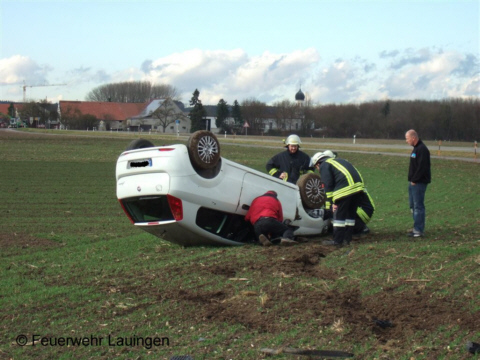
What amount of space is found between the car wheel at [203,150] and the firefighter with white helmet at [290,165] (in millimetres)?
2498

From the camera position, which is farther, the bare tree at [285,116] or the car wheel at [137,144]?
the bare tree at [285,116]

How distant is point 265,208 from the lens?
10.4m

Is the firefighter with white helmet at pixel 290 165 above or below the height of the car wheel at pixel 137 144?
below

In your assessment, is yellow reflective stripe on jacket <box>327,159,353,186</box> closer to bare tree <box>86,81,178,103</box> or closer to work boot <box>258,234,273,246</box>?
work boot <box>258,234,273,246</box>

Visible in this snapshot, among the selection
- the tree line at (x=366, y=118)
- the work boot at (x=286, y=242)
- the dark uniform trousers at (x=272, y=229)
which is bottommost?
the work boot at (x=286, y=242)

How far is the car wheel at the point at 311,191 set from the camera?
38.2 ft

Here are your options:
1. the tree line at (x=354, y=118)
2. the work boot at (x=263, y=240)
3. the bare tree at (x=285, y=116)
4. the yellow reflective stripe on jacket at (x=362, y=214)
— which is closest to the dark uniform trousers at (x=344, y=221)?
the yellow reflective stripe on jacket at (x=362, y=214)

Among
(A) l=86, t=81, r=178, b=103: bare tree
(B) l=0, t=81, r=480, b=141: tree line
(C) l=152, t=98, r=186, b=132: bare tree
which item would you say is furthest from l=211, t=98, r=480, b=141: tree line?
(A) l=86, t=81, r=178, b=103: bare tree

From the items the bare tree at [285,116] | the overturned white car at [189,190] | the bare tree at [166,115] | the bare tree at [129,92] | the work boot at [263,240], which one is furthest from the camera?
the bare tree at [129,92]

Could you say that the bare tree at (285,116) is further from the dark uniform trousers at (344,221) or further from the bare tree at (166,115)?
the dark uniform trousers at (344,221)

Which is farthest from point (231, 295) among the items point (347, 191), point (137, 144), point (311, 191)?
point (311, 191)

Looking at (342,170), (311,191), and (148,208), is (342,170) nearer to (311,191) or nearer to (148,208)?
(311,191)

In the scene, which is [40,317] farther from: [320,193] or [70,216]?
[70,216]

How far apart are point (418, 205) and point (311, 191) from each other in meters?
1.94
